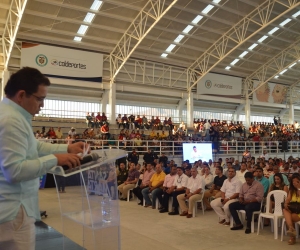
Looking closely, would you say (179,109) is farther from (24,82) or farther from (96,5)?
(24,82)

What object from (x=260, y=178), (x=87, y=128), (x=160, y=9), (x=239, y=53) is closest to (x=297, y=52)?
(x=239, y=53)

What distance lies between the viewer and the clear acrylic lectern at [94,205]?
8.29 feet

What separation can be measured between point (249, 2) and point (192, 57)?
527 centimetres

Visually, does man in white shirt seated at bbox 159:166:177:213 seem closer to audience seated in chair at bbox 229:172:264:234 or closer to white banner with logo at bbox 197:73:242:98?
audience seated in chair at bbox 229:172:264:234

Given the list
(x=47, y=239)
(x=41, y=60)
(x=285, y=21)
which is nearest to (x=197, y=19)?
(x=285, y=21)

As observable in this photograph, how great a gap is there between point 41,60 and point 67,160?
16.5m

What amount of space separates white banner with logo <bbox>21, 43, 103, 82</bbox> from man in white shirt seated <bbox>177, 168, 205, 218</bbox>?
38.5 ft

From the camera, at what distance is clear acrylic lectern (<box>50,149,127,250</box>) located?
253cm

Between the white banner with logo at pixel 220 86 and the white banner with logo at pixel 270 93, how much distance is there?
6.85ft

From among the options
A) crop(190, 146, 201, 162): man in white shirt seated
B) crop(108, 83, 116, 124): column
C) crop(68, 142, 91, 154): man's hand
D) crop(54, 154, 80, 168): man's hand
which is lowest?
crop(190, 146, 201, 162): man in white shirt seated

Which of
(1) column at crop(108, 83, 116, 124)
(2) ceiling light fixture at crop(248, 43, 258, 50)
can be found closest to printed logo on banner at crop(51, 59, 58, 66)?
(1) column at crop(108, 83, 116, 124)

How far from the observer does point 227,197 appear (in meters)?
6.34

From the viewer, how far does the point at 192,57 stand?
2177 centimetres

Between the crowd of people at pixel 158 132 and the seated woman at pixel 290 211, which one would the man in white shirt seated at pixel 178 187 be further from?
the crowd of people at pixel 158 132
